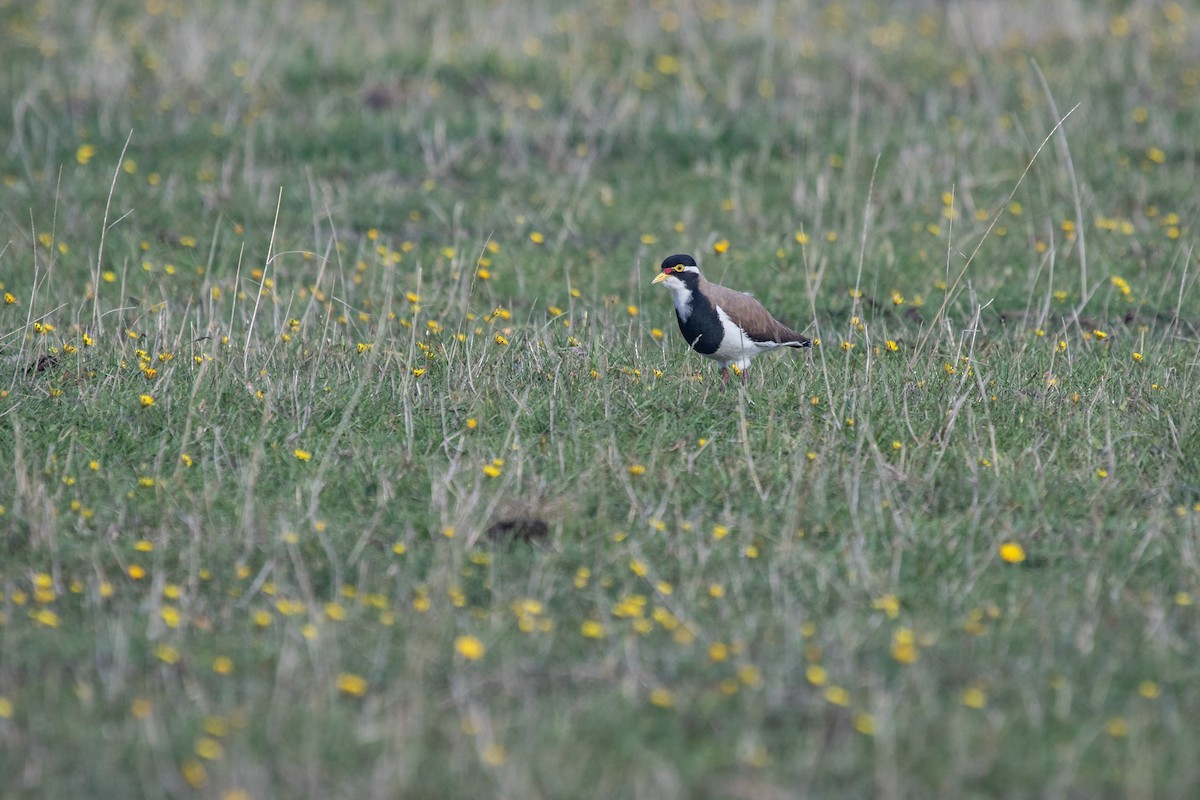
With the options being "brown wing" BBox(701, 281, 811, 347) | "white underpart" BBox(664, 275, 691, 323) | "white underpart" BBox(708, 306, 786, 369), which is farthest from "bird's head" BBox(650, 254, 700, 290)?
"white underpart" BBox(708, 306, 786, 369)

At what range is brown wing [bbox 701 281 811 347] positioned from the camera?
6.68m

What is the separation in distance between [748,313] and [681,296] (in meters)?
0.41

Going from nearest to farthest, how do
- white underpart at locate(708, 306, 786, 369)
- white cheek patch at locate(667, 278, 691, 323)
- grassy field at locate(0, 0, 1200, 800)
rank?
1. grassy field at locate(0, 0, 1200, 800)
2. white underpart at locate(708, 306, 786, 369)
3. white cheek patch at locate(667, 278, 691, 323)

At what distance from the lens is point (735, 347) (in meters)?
6.69

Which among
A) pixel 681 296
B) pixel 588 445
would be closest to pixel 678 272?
pixel 681 296

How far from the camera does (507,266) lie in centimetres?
890

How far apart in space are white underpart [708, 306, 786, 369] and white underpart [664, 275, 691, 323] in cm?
20

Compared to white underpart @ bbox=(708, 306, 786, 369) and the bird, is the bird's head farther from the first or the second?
white underpart @ bbox=(708, 306, 786, 369)

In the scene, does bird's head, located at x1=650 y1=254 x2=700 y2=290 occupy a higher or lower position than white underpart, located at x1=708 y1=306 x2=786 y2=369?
higher

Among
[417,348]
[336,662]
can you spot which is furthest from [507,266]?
[336,662]

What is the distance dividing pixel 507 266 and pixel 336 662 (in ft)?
16.5

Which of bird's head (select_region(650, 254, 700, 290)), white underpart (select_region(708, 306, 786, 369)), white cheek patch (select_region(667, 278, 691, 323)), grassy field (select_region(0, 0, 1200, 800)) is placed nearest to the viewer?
grassy field (select_region(0, 0, 1200, 800))

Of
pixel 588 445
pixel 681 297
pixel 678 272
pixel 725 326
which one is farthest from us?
pixel 678 272

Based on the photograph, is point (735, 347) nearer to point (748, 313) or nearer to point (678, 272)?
point (748, 313)
